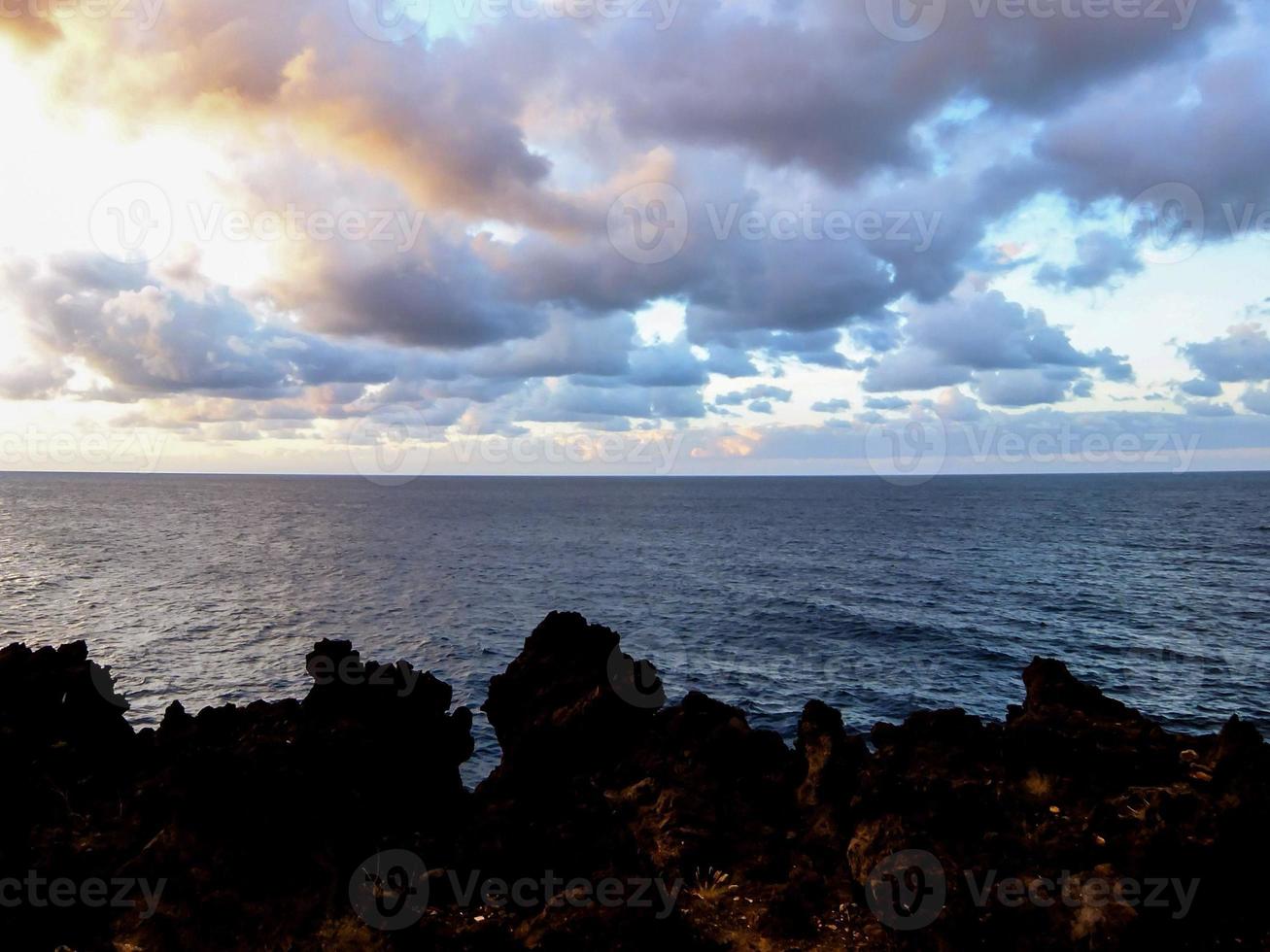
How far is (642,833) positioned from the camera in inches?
731

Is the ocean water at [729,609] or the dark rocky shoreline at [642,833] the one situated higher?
the dark rocky shoreline at [642,833]

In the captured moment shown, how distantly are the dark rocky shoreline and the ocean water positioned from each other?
18.7 meters

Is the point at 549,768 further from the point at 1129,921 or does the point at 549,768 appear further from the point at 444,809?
the point at 1129,921

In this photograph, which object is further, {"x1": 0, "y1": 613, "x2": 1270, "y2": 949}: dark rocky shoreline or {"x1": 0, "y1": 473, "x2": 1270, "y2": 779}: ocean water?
{"x1": 0, "y1": 473, "x2": 1270, "y2": 779}: ocean water

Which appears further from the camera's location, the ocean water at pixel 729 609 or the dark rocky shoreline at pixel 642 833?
the ocean water at pixel 729 609

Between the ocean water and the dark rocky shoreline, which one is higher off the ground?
the dark rocky shoreline

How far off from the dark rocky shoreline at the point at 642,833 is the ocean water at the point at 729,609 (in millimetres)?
18698

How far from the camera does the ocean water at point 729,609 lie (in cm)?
4934

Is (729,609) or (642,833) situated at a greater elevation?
(642,833)

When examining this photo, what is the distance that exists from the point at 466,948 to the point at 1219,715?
46.1m

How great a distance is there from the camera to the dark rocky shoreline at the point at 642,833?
595 inches

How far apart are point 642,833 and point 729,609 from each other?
57.2 metres

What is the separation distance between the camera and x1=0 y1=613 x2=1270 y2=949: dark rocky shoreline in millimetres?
15109

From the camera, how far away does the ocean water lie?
162 feet
